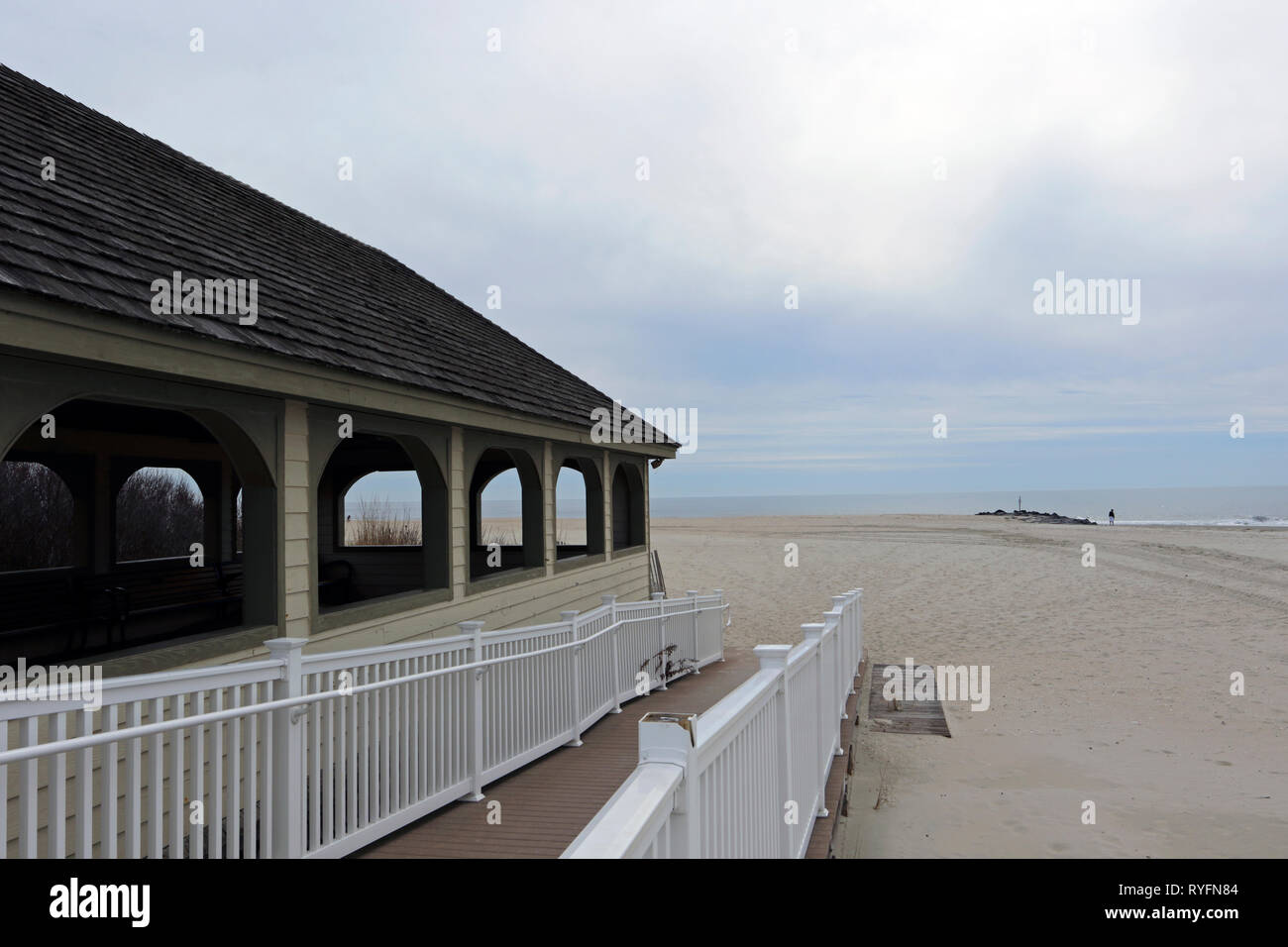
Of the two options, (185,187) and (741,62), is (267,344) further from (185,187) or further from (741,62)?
(741,62)

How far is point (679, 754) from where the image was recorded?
7.38ft

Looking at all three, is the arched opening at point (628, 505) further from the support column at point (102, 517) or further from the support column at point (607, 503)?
the support column at point (102, 517)

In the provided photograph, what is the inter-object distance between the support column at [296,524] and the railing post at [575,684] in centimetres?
252

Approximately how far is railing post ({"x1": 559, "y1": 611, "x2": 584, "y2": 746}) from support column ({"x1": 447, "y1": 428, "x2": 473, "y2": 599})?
1385 millimetres

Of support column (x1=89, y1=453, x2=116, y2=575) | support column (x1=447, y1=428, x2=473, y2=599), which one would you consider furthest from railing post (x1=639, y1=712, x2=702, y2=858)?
support column (x1=89, y1=453, x2=116, y2=575)

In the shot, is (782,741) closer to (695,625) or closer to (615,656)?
(615,656)

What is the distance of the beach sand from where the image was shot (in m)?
→ 6.98

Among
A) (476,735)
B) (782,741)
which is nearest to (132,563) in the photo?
(476,735)

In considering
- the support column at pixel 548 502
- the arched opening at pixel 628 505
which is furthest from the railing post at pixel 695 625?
the support column at pixel 548 502

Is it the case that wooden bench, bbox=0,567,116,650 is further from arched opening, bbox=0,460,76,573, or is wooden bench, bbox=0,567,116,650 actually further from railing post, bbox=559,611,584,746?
arched opening, bbox=0,460,76,573

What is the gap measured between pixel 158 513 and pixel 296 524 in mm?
13017

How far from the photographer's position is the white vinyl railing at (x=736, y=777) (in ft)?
6.24

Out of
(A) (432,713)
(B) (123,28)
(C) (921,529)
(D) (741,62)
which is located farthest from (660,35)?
(C) (921,529)

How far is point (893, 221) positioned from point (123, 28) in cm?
2104
